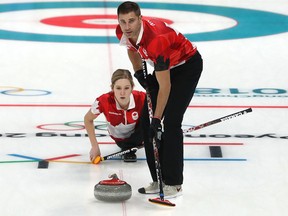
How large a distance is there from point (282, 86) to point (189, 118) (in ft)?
4.45

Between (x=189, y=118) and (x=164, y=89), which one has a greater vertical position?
(x=164, y=89)

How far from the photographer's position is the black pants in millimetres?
4020

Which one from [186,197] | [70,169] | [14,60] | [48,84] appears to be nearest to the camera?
[186,197]

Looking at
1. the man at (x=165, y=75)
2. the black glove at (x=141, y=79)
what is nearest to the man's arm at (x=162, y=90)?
the man at (x=165, y=75)

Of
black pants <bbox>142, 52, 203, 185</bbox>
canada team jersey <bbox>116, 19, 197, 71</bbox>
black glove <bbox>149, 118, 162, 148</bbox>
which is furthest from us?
black pants <bbox>142, 52, 203, 185</bbox>

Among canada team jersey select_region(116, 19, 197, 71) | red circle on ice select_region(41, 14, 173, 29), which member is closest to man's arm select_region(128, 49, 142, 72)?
canada team jersey select_region(116, 19, 197, 71)

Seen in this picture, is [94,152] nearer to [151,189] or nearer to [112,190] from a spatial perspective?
[151,189]

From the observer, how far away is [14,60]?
7.46 meters

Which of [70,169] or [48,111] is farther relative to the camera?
[48,111]

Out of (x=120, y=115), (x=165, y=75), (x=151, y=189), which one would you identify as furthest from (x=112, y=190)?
(x=120, y=115)

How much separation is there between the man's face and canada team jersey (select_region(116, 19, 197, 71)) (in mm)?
28

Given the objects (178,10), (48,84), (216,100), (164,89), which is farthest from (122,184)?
(178,10)

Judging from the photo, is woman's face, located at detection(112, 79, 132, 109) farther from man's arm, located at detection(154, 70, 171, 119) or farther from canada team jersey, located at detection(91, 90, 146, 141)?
man's arm, located at detection(154, 70, 171, 119)

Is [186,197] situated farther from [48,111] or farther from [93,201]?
[48,111]
